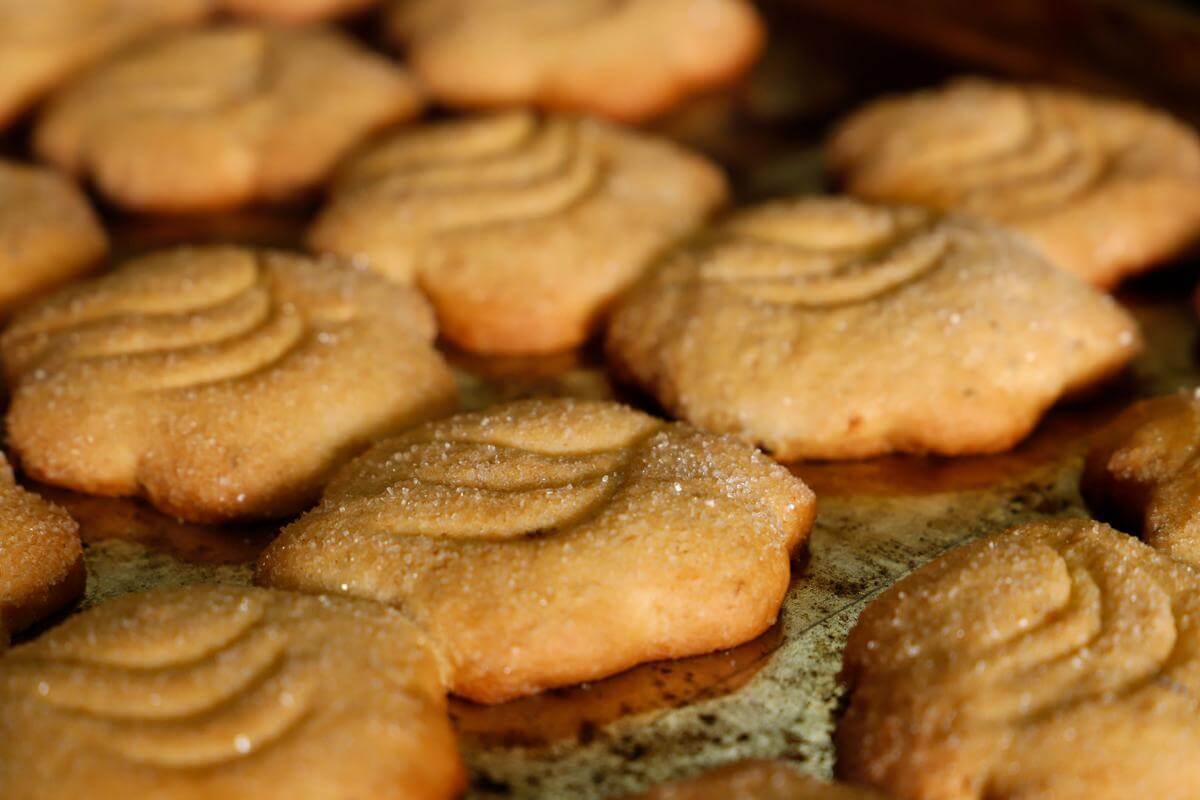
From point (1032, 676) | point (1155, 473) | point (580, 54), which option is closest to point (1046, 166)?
point (1155, 473)

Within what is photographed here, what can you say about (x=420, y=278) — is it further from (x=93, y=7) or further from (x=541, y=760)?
(x=93, y=7)

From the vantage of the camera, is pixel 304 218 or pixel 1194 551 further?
pixel 304 218

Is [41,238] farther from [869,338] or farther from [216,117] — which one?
[869,338]

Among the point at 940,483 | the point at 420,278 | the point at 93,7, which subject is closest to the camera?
the point at 940,483

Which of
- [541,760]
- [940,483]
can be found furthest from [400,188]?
[541,760]

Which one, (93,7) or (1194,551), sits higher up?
(93,7)

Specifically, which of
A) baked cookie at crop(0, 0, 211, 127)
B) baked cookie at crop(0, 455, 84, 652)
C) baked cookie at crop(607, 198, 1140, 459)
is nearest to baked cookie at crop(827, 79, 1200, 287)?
baked cookie at crop(607, 198, 1140, 459)

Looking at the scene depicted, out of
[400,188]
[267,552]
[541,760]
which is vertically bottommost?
[541,760]
